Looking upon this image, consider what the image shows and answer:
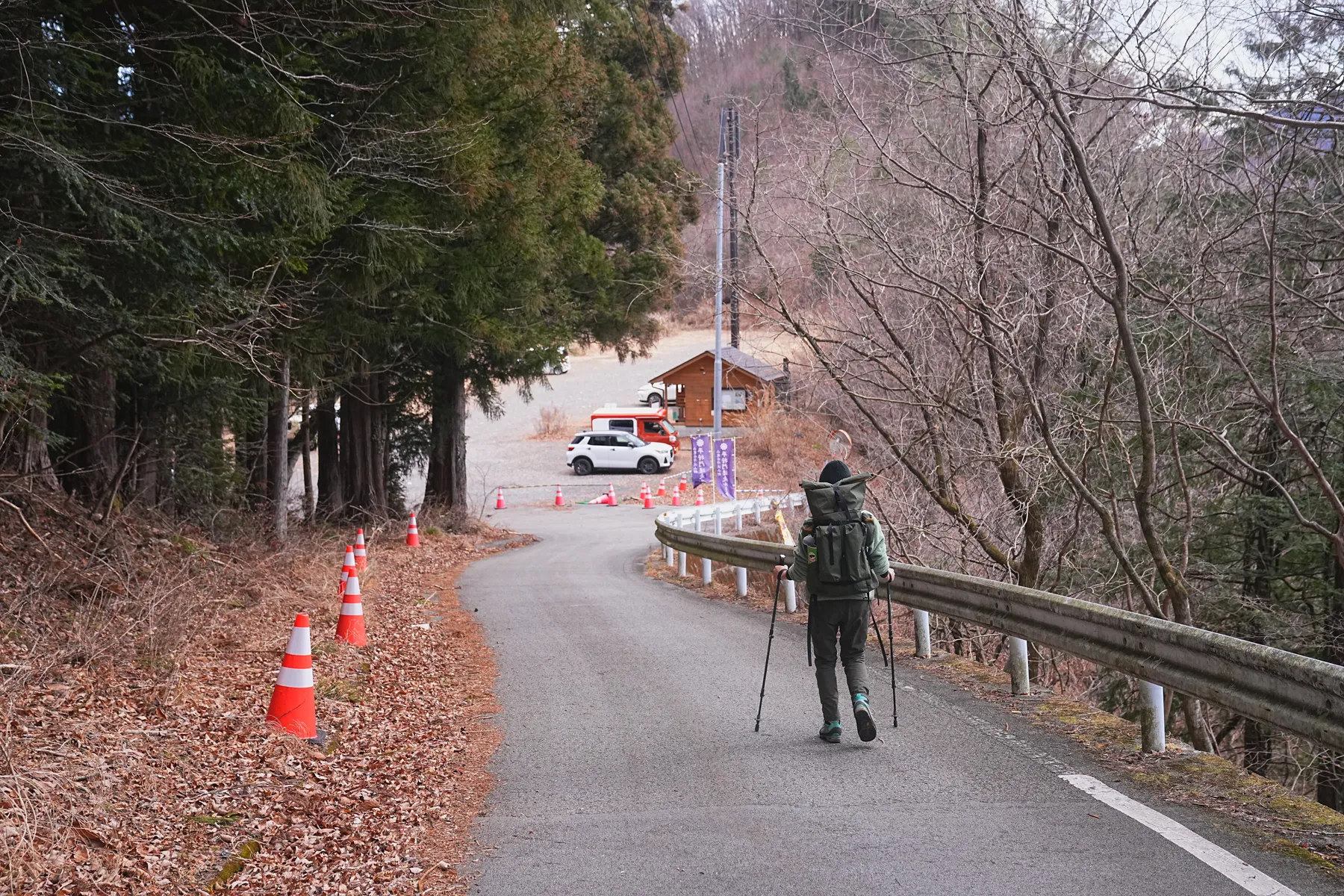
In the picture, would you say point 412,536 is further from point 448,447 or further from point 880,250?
point 880,250

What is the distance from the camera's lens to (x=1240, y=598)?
40.7 feet

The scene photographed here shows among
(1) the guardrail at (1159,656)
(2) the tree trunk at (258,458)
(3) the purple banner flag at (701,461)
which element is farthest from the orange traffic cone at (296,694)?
(3) the purple banner flag at (701,461)

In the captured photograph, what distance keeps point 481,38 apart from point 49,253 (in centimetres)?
710

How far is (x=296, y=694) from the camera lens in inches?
277

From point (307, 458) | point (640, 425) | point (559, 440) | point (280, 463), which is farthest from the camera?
point (559, 440)

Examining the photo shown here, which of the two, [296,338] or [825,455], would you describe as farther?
[825,455]

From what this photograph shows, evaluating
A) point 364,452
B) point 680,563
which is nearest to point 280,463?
point 364,452

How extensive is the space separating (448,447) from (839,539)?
73.0 feet

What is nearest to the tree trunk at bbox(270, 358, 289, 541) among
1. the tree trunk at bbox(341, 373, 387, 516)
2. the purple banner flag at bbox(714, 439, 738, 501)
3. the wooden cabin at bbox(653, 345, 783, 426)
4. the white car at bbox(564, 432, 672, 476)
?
the tree trunk at bbox(341, 373, 387, 516)

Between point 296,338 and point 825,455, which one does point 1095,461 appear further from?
point 825,455

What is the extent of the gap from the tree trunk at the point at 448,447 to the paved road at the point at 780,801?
17801mm

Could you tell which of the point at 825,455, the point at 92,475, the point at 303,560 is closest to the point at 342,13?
the point at 92,475

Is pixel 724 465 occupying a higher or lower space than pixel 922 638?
higher

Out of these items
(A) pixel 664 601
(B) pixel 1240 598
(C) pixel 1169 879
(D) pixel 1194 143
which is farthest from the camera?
(A) pixel 664 601
